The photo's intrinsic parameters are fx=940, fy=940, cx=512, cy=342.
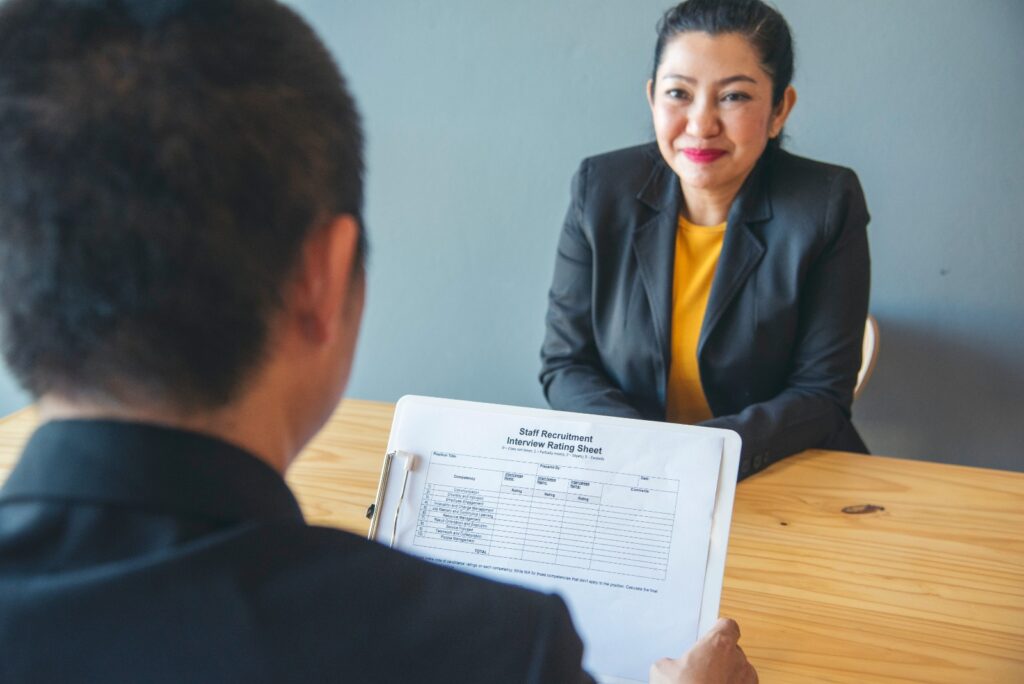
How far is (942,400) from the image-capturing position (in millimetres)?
2182

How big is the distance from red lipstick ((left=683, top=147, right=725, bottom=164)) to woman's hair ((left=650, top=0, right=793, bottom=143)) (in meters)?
0.14

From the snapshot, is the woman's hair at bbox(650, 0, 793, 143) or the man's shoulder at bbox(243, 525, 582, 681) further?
the woman's hair at bbox(650, 0, 793, 143)

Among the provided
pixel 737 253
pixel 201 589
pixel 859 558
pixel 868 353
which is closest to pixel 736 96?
pixel 737 253

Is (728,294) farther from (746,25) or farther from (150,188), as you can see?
(150,188)

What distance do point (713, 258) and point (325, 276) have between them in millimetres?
1241

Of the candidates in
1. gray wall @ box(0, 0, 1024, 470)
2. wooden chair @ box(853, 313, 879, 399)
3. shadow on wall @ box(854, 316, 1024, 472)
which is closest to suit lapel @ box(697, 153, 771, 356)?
wooden chair @ box(853, 313, 879, 399)

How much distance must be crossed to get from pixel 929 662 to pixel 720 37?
1.03m

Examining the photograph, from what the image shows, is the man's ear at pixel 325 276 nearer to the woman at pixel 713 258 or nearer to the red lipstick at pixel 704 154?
the woman at pixel 713 258

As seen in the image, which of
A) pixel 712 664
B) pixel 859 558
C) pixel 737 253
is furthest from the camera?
pixel 737 253

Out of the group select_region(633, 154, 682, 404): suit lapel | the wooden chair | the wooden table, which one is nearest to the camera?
the wooden table

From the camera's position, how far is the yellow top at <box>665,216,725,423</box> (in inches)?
67.2

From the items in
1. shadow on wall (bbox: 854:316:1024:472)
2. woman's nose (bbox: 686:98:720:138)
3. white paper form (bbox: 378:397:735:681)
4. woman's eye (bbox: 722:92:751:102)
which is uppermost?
woman's eye (bbox: 722:92:751:102)

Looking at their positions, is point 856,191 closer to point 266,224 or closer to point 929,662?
point 929,662

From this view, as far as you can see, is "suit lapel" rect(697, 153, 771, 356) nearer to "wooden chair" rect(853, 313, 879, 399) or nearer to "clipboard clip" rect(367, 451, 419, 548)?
"wooden chair" rect(853, 313, 879, 399)
